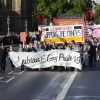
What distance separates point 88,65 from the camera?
37.2m

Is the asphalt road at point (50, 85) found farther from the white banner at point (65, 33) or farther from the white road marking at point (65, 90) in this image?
the white banner at point (65, 33)

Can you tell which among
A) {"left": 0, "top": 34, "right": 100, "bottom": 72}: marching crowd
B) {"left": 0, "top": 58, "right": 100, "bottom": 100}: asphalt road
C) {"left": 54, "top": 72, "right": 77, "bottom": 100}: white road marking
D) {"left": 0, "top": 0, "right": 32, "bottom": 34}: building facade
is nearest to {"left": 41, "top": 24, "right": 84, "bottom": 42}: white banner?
{"left": 0, "top": 34, "right": 100, "bottom": 72}: marching crowd

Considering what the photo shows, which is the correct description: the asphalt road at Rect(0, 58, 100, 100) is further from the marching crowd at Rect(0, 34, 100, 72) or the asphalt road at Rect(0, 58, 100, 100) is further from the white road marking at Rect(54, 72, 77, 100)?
the marching crowd at Rect(0, 34, 100, 72)

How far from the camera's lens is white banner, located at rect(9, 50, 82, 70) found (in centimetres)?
3278

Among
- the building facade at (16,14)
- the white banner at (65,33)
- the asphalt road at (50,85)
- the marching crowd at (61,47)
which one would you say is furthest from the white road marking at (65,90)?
the building facade at (16,14)

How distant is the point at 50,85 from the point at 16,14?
9212 centimetres

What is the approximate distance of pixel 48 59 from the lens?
33.0 m

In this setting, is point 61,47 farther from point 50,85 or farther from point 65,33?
point 50,85

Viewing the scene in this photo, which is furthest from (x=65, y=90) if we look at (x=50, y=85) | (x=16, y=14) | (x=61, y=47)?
(x=16, y=14)

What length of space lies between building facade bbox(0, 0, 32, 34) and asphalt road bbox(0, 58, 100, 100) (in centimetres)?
8142

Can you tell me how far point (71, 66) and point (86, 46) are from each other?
208 inches

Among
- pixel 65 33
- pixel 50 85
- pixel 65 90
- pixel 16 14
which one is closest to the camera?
pixel 65 90

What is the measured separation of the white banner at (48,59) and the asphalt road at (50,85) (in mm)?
1228

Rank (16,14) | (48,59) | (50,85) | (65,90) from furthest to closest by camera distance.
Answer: (16,14), (48,59), (50,85), (65,90)
